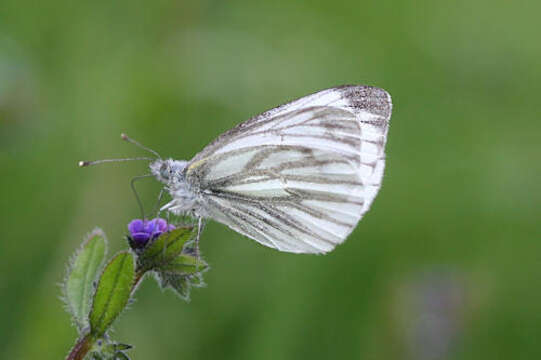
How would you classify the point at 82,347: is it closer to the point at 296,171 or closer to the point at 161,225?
the point at 161,225

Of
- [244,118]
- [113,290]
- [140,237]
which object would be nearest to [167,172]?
[140,237]

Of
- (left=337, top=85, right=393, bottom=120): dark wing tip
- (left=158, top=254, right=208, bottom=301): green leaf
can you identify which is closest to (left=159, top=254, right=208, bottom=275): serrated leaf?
(left=158, top=254, right=208, bottom=301): green leaf

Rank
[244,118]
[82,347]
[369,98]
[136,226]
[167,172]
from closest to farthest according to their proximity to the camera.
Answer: [82,347], [136,226], [167,172], [369,98], [244,118]

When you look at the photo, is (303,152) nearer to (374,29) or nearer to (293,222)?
(293,222)

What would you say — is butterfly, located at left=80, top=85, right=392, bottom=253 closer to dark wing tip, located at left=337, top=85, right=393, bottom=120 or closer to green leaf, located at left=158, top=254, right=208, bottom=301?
dark wing tip, located at left=337, top=85, right=393, bottom=120

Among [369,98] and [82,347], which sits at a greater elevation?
[369,98]

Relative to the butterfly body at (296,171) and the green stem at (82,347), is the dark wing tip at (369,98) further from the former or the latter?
the green stem at (82,347)

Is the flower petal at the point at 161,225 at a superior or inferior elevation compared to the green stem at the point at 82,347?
superior

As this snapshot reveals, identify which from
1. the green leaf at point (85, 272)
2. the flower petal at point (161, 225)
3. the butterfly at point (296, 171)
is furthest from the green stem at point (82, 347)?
the butterfly at point (296, 171)
